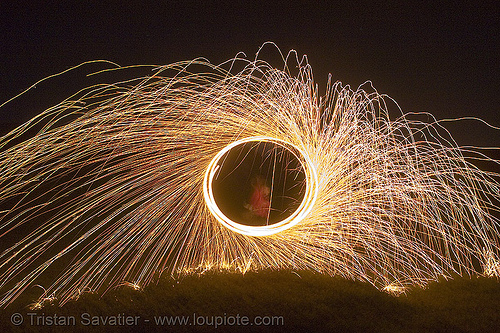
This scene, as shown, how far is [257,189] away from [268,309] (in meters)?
3.23

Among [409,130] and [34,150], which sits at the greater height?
[409,130]

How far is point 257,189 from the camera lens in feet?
26.9

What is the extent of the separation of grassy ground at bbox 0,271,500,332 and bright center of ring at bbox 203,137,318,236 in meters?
0.96

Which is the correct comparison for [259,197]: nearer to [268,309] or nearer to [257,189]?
[257,189]

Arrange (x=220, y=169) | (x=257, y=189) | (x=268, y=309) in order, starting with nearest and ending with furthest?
(x=268, y=309) → (x=220, y=169) → (x=257, y=189)

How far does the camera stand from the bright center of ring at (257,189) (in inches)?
221

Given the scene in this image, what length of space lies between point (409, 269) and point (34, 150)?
21.7ft

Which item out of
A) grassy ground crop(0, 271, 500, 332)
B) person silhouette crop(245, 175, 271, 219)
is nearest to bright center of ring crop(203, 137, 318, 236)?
person silhouette crop(245, 175, 271, 219)

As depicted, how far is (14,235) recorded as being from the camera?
8.70m

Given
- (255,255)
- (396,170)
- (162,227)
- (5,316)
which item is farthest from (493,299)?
(5,316)

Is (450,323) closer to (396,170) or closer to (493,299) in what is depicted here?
(493,299)

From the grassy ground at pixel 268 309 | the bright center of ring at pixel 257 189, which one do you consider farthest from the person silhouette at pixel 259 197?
the grassy ground at pixel 268 309

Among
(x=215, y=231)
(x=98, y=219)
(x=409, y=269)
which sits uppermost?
(x=215, y=231)

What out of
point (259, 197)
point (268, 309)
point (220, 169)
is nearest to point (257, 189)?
point (259, 197)
